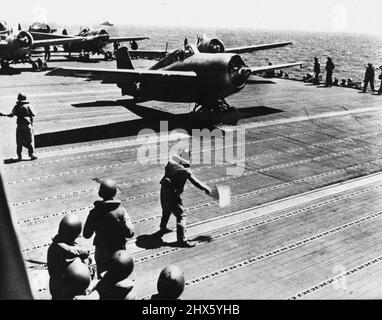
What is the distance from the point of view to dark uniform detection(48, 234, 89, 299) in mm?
4453

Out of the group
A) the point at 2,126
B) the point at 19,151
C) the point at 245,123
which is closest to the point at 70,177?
the point at 19,151

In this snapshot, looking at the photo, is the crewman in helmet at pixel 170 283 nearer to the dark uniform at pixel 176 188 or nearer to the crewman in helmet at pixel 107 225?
the crewman in helmet at pixel 107 225

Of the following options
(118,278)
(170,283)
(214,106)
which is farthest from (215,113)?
(170,283)

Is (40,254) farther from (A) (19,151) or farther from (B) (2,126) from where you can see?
(B) (2,126)

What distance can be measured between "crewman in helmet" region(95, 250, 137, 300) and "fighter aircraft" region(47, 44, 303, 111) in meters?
11.0

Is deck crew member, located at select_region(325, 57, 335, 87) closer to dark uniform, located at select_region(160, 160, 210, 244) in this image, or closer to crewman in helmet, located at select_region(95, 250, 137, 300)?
dark uniform, located at select_region(160, 160, 210, 244)

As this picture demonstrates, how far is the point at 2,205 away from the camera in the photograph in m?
2.53

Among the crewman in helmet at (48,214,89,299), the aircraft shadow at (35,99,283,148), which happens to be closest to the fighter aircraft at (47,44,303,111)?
the aircraft shadow at (35,99,283,148)

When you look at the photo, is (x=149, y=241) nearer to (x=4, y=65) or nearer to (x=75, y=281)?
(x=75, y=281)

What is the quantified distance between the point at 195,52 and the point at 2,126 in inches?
294

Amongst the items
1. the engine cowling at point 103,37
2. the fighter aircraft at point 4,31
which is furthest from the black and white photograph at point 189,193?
the engine cowling at point 103,37

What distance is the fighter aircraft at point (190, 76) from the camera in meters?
15.1

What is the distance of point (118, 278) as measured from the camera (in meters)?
3.94

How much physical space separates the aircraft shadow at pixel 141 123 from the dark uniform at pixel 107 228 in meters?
7.94
